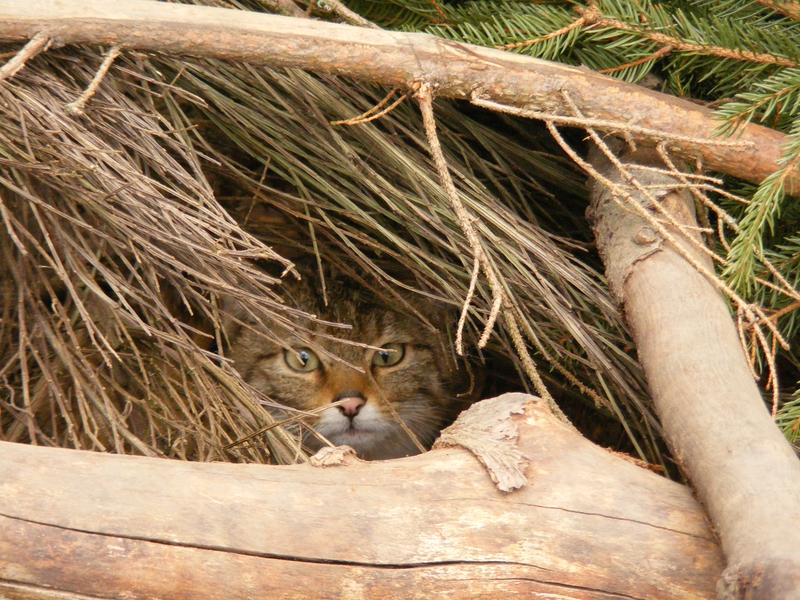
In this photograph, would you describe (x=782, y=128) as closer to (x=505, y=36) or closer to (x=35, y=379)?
(x=505, y=36)

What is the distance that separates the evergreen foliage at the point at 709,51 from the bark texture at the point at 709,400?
139mm

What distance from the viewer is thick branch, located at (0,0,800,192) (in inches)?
70.6

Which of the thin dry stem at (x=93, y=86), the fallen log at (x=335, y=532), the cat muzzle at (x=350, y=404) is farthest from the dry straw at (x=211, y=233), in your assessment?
the fallen log at (x=335, y=532)

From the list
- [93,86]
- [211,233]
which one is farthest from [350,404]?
[93,86]

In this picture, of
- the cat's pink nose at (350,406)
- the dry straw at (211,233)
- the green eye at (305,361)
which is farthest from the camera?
the green eye at (305,361)

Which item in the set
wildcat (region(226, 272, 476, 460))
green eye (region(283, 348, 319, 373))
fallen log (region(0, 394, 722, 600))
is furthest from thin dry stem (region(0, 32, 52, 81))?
green eye (region(283, 348, 319, 373))

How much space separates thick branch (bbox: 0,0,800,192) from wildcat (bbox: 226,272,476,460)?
0.77 meters

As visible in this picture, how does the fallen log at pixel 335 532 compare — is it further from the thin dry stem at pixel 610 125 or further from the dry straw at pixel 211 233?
the thin dry stem at pixel 610 125

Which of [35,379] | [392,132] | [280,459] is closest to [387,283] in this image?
[392,132]

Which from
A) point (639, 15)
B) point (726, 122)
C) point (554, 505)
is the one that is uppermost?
point (639, 15)

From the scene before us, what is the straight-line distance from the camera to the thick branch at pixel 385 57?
1794 millimetres

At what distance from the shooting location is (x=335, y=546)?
1431mm

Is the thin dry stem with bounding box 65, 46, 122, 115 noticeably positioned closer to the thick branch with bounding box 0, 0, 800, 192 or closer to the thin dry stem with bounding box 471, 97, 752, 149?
the thick branch with bounding box 0, 0, 800, 192

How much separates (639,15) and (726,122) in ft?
1.03
